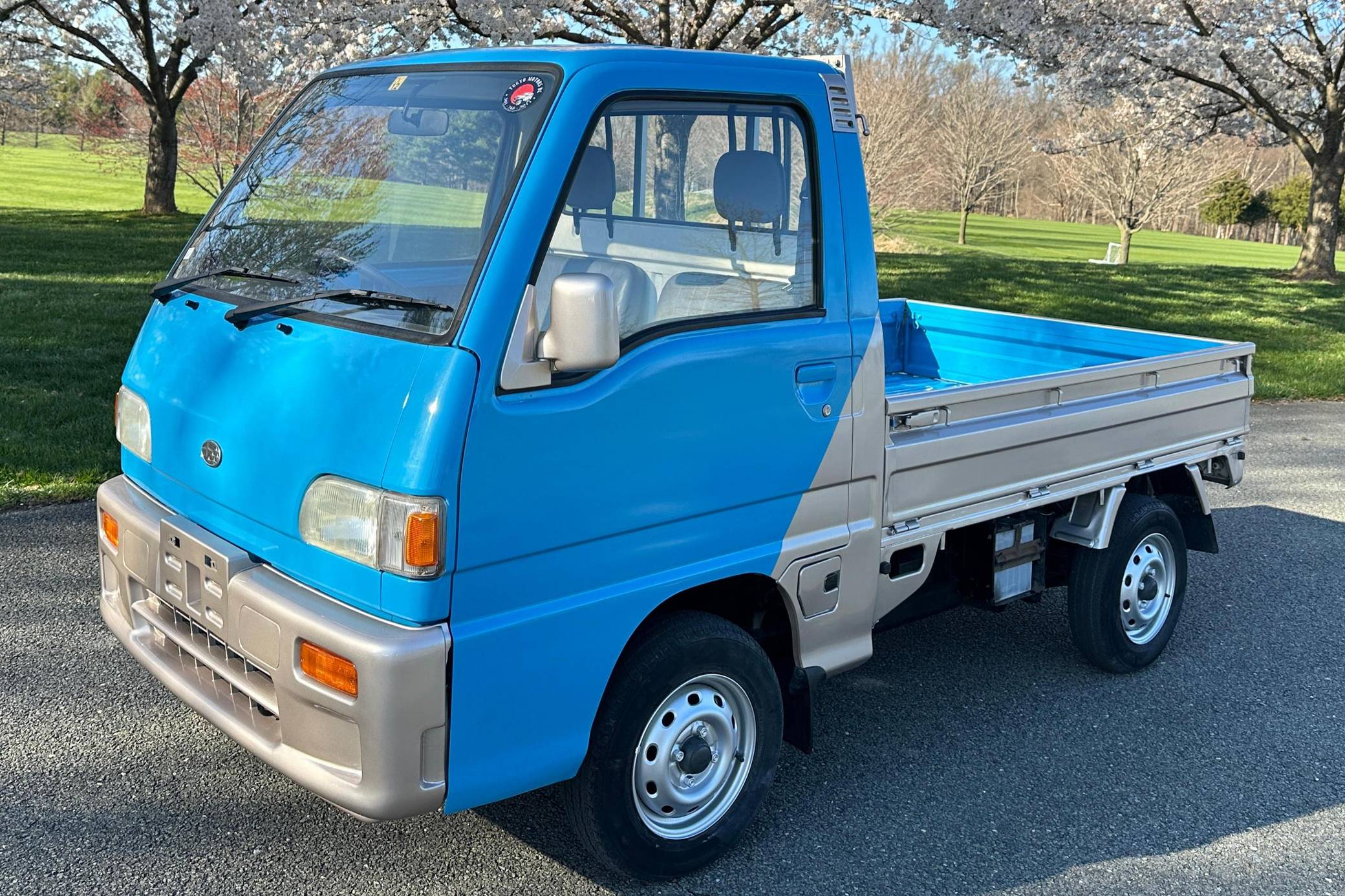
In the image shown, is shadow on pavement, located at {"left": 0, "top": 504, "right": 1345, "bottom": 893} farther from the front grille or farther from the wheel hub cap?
the front grille

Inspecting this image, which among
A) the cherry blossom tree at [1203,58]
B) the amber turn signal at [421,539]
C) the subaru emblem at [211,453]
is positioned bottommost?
the amber turn signal at [421,539]

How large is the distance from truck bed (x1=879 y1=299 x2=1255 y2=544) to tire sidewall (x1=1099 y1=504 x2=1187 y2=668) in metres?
0.26

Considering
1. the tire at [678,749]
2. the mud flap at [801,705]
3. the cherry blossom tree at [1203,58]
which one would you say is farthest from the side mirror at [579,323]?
the cherry blossom tree at [1203,58]

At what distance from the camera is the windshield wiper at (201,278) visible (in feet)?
11.2

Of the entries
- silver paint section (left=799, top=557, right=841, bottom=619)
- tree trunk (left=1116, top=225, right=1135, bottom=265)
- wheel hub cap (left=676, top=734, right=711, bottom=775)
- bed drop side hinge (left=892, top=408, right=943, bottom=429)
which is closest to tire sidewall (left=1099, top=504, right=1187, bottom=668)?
bed drop side hinge (left=892, top=408, right=943, bottom=429)

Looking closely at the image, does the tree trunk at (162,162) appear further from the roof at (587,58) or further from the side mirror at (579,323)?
the side mirror at (579,323)

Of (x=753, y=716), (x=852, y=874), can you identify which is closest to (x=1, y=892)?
(x=753, y=716)

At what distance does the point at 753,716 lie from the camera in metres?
3.56

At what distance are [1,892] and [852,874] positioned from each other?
7.83 feet

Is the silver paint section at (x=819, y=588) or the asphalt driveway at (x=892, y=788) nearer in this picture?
the asphalt driveway at (x=892, y=788)

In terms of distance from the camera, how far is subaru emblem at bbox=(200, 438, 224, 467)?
10.4 feet

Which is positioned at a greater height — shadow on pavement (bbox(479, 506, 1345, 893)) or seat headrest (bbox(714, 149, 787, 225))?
seat headrest (bbox(714, 149, 787, 225))

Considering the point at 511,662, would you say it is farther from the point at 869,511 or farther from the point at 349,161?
the point at 349,161

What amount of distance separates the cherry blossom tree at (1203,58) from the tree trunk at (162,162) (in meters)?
14.5
